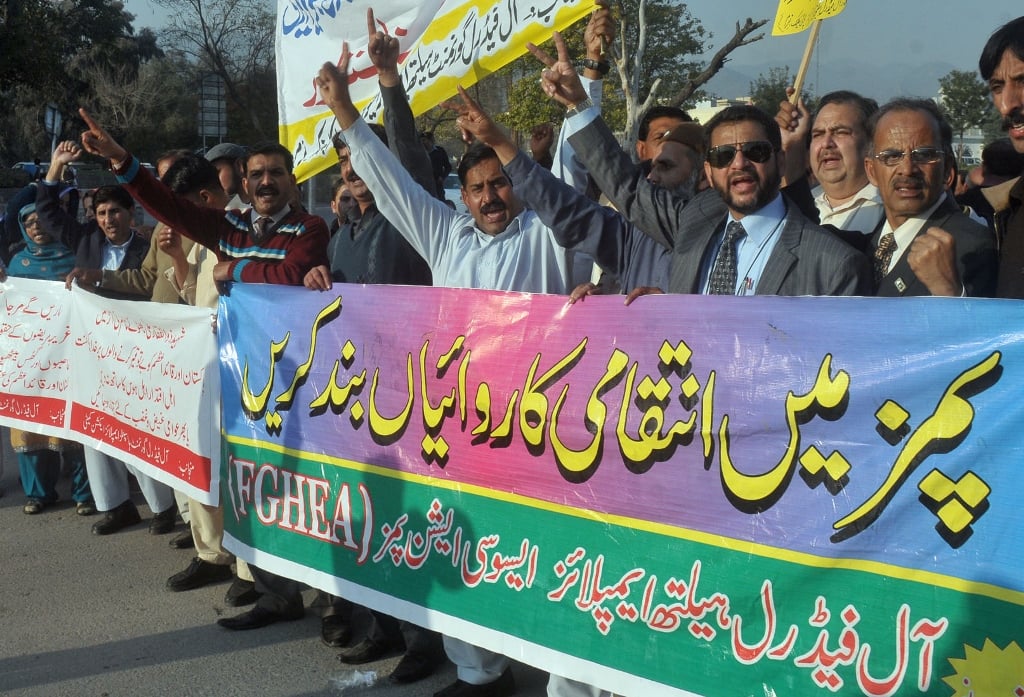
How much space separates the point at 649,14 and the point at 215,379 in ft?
90.4

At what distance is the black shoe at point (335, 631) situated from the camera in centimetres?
444

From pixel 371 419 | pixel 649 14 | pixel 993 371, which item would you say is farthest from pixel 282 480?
pixel 649 14

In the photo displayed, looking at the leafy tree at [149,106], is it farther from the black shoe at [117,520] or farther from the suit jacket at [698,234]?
the suit jacket at [698,234]

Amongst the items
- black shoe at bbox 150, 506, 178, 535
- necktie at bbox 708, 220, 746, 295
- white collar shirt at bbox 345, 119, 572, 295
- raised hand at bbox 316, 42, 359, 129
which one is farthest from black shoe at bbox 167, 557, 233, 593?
necktie at bbox 708, 220, 746, 295

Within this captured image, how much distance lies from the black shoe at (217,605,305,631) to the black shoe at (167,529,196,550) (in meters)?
1.20

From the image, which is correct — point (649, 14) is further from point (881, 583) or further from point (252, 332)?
point (881, 583)

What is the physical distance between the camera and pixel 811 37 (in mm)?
4070

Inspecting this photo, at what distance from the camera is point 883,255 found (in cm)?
317

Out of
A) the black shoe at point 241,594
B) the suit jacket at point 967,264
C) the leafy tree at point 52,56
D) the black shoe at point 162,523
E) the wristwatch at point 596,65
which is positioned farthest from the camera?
the leafy tree at point 52,56

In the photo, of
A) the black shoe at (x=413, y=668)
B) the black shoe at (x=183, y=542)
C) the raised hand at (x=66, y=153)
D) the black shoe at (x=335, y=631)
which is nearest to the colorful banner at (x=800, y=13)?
the black shoe at (x=413, y=668)

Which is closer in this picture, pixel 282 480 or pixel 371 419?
pixel 371 419

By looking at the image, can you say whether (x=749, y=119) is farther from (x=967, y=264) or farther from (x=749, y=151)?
(x=967, y=264)

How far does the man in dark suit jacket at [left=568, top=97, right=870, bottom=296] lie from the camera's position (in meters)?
3.05

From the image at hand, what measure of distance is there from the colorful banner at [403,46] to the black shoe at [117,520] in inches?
100
